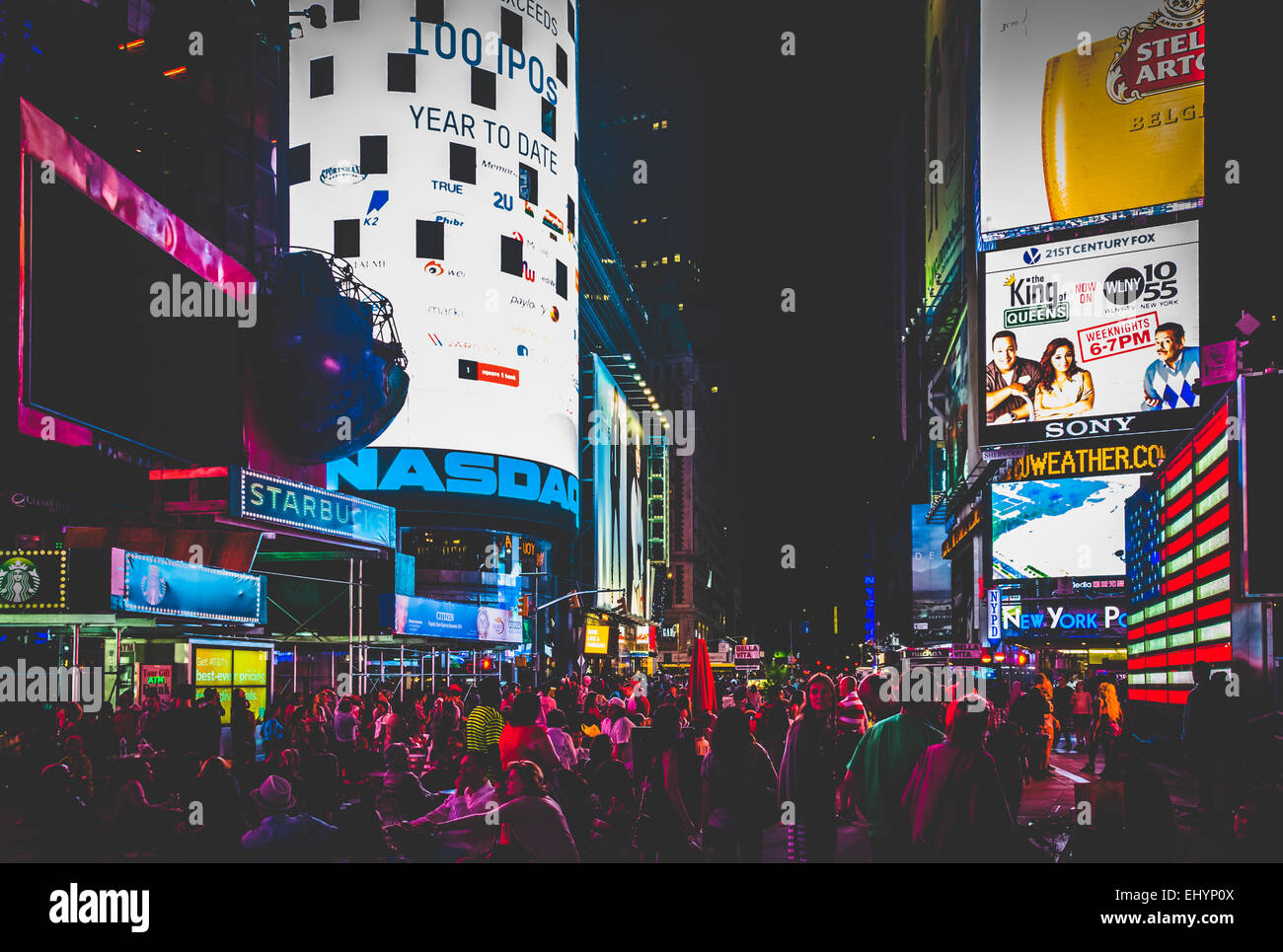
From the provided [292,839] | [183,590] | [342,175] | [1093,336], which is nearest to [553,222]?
[342,175]

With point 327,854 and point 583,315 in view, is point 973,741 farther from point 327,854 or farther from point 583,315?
point 583,315

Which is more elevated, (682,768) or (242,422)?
(242,422)

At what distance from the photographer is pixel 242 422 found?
24594 mm

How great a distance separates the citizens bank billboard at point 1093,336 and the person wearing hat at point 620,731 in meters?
39.4

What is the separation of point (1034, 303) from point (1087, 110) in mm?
8591

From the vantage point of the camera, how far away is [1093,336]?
175ft

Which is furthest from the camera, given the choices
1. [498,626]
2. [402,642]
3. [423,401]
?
[423,401]

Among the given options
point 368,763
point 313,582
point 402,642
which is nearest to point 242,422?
point 313,582

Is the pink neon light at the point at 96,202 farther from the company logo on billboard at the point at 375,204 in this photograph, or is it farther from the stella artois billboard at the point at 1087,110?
the stella artois billboard at the point at 1087,110

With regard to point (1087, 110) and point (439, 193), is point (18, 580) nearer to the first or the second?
point (439, 193)

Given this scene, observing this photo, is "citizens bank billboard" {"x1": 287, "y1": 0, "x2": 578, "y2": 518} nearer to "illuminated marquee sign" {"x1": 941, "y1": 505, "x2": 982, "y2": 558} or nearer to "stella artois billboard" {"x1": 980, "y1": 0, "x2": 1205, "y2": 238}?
"stella artois billboard" {"x1": 980, "y1": 0, "x2": 1205, "y2": 238}

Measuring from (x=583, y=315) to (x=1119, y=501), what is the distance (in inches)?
1647
